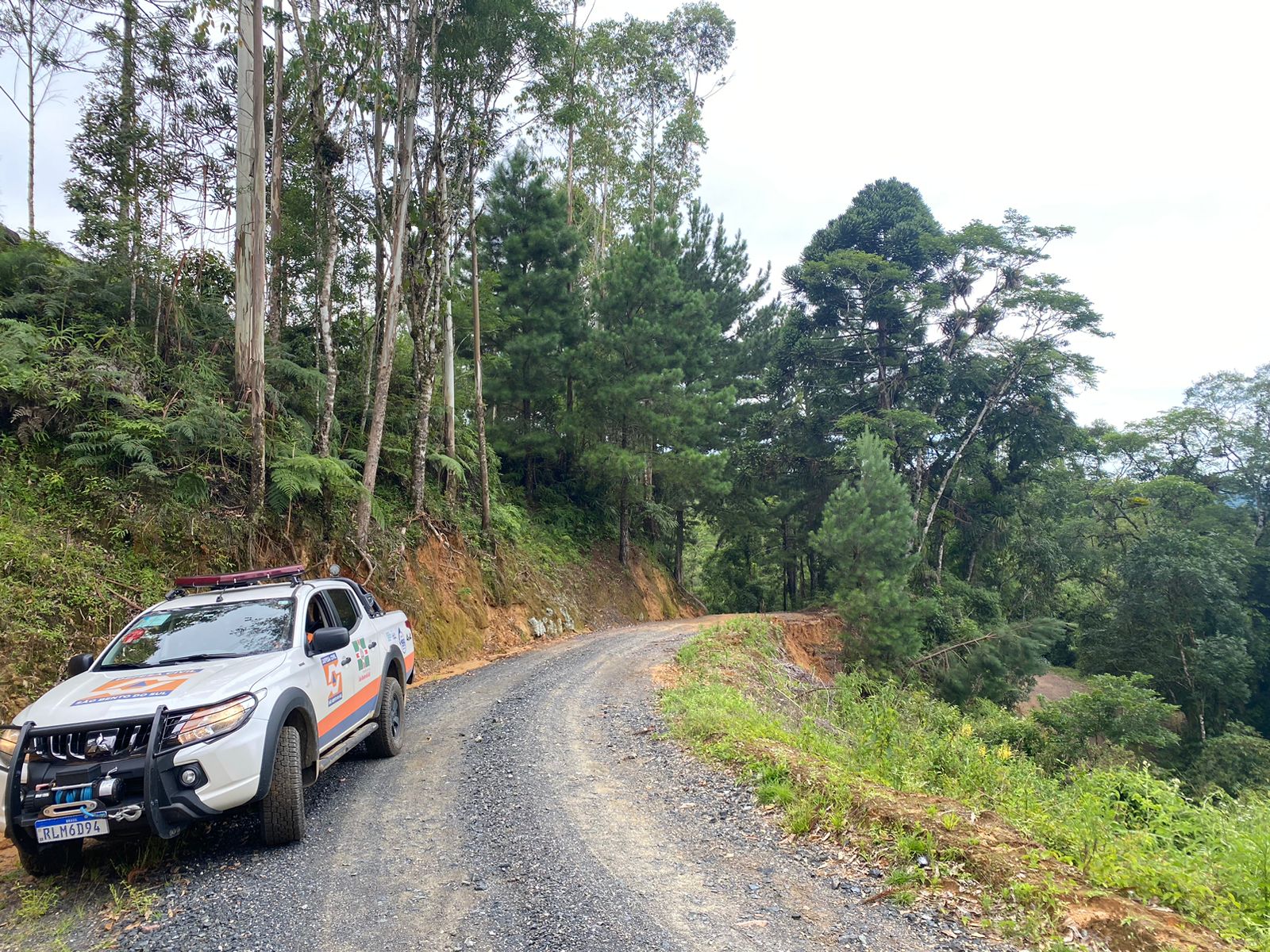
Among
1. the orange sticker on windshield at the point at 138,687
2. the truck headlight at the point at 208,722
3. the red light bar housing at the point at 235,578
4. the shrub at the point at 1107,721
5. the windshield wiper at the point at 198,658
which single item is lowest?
the shrub at the point at 1107,721

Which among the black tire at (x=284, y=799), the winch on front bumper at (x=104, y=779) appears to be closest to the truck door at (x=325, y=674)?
the black tire at (x=284, y=799)

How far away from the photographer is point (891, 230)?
28484mm

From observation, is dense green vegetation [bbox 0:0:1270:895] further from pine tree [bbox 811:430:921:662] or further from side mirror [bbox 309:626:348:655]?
side mirror [bbox 309:626:348:655]

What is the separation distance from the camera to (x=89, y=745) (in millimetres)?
4043

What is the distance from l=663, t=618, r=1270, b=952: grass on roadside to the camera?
143 inches

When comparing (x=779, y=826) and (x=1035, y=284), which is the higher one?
(x=1035, y=284)

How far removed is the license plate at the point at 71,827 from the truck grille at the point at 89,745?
32 cm

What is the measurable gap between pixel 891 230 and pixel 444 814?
29.2 metres

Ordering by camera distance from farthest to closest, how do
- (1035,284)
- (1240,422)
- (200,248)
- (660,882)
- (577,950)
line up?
1. (1240,422)
2. (1035,284)
3. (200,248)
4. (660,882)
5. (577,950)

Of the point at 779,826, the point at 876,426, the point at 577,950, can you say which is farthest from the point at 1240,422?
the point at 577,950

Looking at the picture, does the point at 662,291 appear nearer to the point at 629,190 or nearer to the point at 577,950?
the point at 629,190

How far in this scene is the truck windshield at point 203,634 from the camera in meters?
5.16

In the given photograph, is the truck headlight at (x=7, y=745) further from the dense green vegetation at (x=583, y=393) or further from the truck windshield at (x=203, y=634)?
the dense green vegetation at (x=583, y=393)

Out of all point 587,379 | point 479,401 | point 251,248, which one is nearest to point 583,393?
point 587,379
